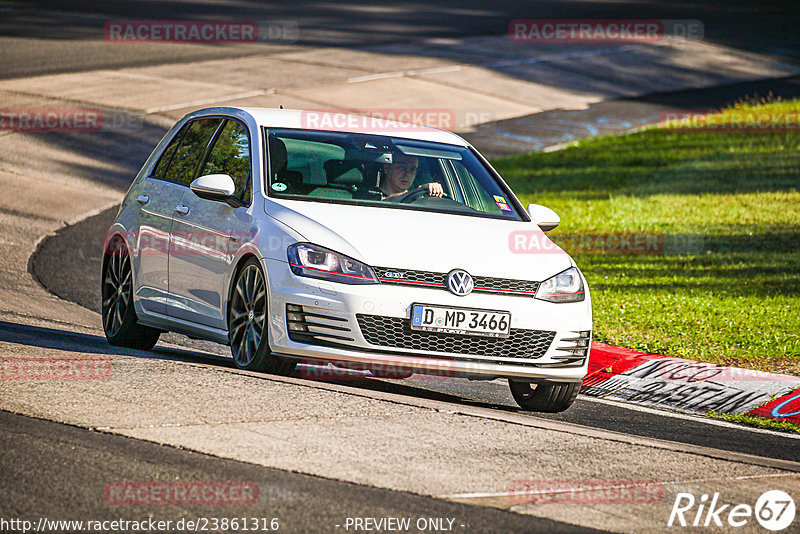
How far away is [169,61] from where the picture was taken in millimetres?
27109

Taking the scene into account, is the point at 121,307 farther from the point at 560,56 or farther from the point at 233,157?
the point at 560,56

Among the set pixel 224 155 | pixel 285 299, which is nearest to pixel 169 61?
pixel 224 155

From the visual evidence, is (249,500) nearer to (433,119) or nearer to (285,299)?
(285,299)

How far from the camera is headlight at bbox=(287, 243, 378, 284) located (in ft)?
23.2

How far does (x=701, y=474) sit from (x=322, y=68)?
22.3 metres

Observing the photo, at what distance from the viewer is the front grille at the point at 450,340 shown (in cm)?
707

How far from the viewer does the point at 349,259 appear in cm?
711

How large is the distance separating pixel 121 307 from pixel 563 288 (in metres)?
3.48
